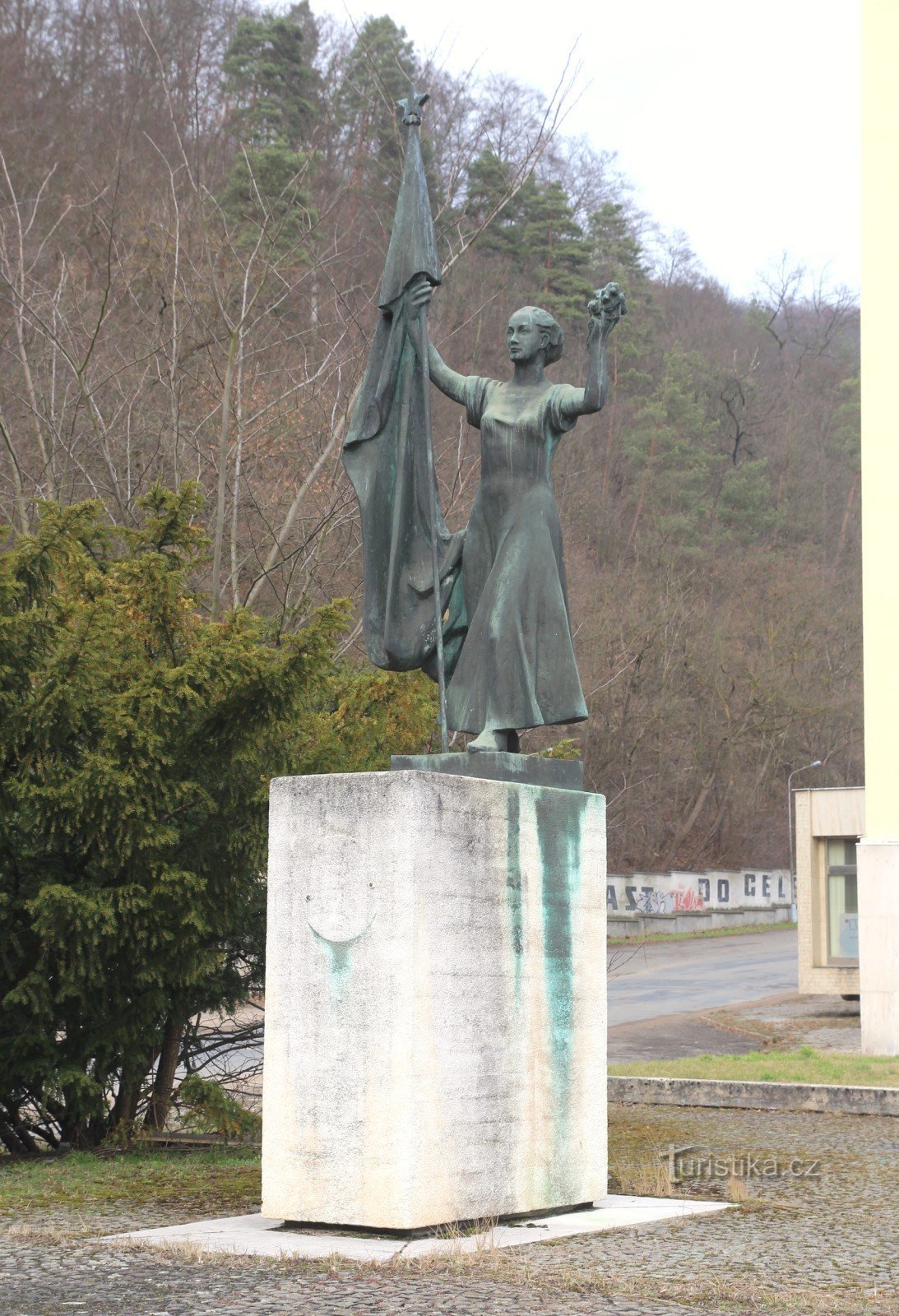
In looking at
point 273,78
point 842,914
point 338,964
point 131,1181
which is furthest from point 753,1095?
point 273,78

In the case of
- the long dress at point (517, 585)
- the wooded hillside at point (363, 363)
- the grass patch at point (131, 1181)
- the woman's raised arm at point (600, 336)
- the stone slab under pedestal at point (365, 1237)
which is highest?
the wooded hillside at point (363, 363)

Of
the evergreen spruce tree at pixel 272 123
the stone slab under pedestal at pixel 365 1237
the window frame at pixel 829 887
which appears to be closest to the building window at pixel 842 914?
the window frame at pixel 829 887

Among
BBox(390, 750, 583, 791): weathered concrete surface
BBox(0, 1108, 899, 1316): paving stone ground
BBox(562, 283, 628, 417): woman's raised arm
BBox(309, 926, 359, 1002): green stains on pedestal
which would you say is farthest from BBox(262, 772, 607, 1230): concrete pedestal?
BBox(562, 283, 628, 417): woman's raised arm

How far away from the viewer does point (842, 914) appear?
77.2ft

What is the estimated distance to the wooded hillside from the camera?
1661cm

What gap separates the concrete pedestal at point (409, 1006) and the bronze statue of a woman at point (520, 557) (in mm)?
501

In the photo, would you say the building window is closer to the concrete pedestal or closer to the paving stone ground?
the paving stone ground

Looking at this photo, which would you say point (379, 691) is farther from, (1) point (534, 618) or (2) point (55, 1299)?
(2) point (55, 1299)

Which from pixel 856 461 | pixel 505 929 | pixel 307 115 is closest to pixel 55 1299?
pixel 505 929

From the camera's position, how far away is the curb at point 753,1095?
12.8 meters

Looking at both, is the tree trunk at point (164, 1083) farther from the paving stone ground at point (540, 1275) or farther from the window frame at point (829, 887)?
the window frame at point (829, 887)

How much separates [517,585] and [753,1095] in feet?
22.0

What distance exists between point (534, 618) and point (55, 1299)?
3611mm

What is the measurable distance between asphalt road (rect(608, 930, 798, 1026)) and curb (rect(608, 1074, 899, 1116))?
5.17 m
